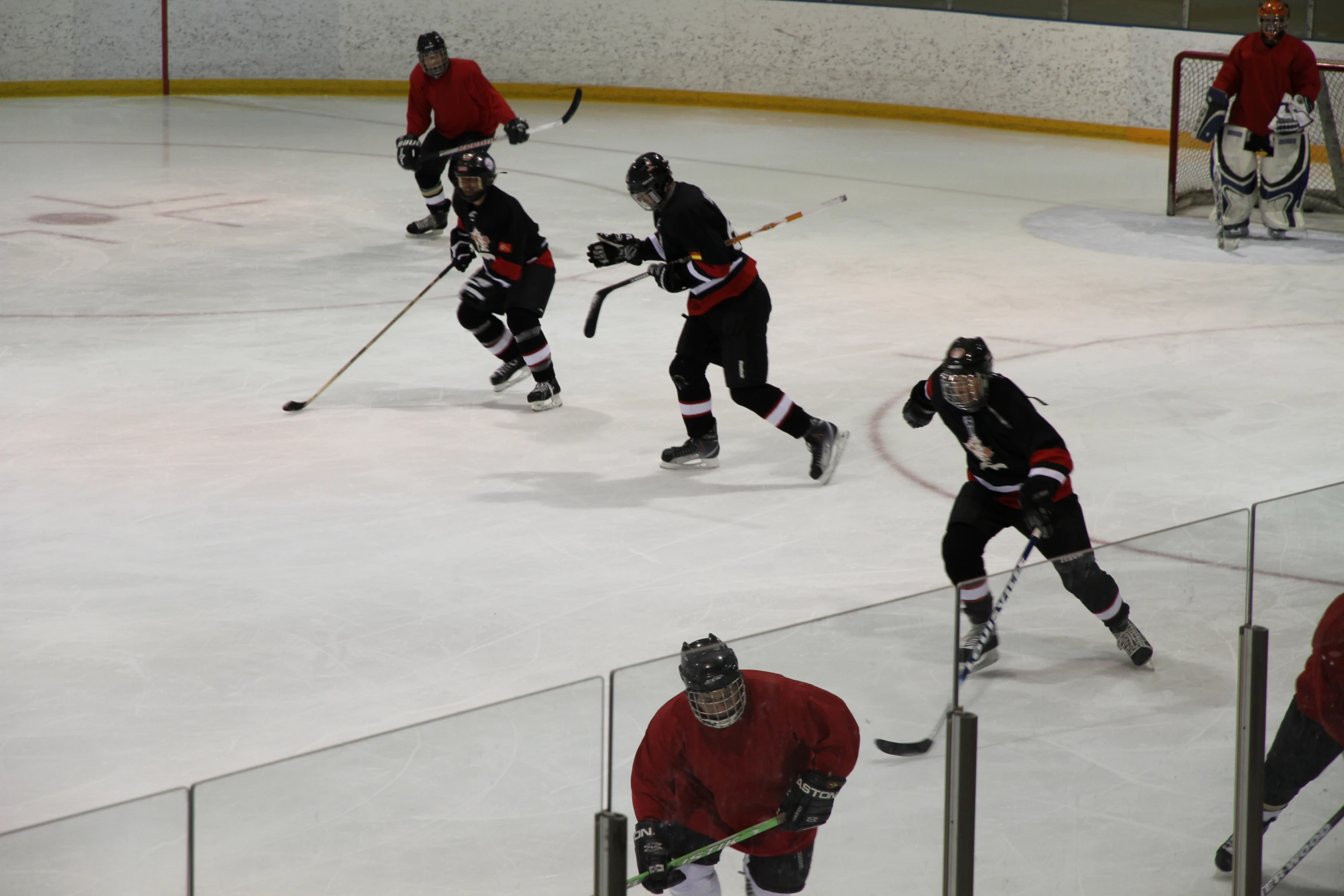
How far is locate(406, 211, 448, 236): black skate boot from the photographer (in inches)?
332

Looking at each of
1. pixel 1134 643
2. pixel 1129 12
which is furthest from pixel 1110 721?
pixel 1129 12

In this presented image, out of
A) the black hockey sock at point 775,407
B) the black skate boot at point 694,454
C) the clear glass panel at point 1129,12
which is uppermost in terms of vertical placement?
the clear glass panel at point 1129,12

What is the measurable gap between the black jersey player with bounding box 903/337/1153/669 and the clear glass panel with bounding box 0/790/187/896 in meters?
1.97

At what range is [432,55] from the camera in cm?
813

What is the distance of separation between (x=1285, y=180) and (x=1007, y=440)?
5590 millimetres

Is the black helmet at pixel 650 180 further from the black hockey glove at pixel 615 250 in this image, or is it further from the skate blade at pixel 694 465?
the skate blade at pixel 694 465

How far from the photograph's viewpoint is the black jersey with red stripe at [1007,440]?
135 inches

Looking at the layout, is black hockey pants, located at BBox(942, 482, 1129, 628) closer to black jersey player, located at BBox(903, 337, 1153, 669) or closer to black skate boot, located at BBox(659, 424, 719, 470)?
black jersey player, located at BBox(903, 337, 1153, 669)

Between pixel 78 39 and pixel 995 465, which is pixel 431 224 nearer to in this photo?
pixel 995 465

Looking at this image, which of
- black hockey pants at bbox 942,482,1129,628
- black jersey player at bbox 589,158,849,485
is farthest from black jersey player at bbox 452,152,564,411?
black hockey pants at bbox 942,482,1129,628

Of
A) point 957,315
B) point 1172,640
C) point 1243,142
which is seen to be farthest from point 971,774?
point 1243,142

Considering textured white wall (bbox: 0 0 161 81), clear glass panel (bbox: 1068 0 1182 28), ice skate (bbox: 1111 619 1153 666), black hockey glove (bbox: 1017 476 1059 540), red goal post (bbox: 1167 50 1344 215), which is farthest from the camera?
textured white wall (bbox: 0 0 161 81)

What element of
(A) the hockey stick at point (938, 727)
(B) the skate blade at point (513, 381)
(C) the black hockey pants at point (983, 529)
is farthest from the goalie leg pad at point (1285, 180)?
(A) the hockey stick at point (938, 727)

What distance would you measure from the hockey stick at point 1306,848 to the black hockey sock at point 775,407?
99.5 inches
